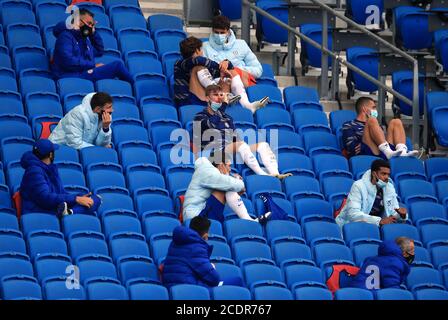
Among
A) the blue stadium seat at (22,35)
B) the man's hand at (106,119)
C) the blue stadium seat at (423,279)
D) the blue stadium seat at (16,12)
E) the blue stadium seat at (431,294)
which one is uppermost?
the blue stadium seat at (16,12)

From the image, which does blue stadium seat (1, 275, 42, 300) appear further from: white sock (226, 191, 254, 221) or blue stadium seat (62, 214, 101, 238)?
white sock (226, 191, 254, 221)

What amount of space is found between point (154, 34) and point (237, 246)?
4.06m

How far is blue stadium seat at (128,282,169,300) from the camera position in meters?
15.2

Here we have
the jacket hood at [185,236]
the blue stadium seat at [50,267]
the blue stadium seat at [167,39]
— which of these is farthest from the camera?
the blue stadium seat at [167,39]

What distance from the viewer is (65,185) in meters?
17.3

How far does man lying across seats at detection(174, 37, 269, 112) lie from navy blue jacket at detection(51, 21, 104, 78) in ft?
2.86

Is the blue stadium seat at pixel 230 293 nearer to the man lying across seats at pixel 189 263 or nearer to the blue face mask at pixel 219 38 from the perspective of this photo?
the man lying across seats at pixel 189 263

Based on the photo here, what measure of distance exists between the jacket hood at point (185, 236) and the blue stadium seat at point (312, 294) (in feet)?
2.92

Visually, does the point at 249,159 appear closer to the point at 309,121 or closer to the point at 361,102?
the point at 309,121

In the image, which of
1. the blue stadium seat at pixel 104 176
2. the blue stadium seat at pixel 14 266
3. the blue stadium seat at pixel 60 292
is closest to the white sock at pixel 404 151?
the blue stadium seat at pixel 104 176

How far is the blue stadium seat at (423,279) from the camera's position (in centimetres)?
1697

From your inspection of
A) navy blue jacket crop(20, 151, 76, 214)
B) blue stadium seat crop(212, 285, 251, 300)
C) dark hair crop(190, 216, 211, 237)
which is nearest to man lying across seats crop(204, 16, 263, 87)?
navy blue jacket crop(20, 151, 76, 214)
